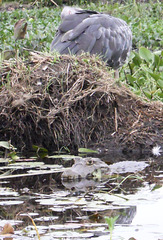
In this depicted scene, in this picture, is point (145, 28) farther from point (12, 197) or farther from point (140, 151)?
point (12, 197)

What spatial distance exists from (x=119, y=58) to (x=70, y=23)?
0.66 m

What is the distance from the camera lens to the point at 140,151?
4293mm

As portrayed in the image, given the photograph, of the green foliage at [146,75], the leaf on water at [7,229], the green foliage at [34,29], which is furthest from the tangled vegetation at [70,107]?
the leaf on water at [7,229]

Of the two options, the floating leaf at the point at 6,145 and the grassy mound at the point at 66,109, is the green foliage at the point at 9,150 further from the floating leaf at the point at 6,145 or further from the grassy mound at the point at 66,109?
the grassy mound at the point at 66,109

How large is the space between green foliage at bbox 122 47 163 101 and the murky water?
1.44 meters

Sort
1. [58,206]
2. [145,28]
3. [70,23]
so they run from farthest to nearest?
[145,28], [70,23], [58,206]

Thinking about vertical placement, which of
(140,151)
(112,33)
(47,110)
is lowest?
(140,151)

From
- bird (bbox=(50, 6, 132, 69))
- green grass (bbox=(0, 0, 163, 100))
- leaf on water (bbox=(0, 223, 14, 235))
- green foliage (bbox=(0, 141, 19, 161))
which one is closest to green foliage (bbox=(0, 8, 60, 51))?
green grass (bbox=(0, 0, 163, 100))

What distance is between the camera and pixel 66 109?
4191 millimetres

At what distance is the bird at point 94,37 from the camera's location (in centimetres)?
538

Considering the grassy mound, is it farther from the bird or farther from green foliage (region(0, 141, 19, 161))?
the bird

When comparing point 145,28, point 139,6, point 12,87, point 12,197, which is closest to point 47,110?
point 12,87

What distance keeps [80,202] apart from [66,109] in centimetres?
154

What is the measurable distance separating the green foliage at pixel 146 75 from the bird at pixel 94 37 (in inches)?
7.4
